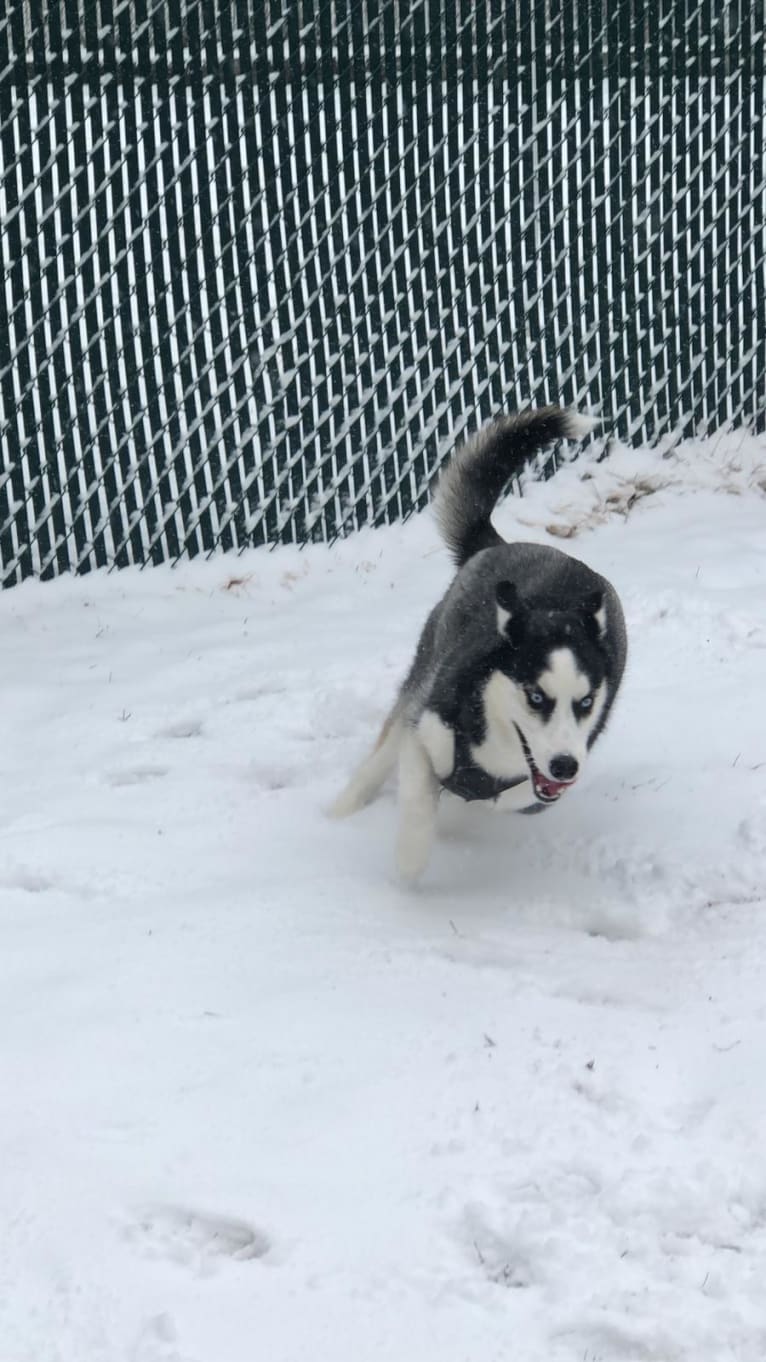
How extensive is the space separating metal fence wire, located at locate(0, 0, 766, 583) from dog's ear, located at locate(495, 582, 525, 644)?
2.95 metres

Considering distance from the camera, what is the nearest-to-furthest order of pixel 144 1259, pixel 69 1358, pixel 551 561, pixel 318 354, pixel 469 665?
1. pixel 69 1358
2. pixel 144 1259
3. pixel 469 665
4. pixel 551 561
5. pixel 318 354

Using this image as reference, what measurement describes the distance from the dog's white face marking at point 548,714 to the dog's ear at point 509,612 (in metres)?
0.13

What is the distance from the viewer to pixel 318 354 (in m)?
6.78

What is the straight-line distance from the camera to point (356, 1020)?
3350mm

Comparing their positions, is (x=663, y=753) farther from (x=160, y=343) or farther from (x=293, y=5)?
(x=293, y=5)

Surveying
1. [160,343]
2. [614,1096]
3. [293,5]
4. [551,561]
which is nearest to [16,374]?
[160,343]

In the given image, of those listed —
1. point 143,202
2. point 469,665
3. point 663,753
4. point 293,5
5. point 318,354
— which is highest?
point 293,5

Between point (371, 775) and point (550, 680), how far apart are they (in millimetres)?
1013

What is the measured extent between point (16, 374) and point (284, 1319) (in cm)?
472

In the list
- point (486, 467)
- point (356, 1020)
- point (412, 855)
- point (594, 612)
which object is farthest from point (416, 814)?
point (486, 467)

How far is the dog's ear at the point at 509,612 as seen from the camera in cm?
399

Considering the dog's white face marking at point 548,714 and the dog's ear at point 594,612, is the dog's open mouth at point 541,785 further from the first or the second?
the dog's ear at point 594,612

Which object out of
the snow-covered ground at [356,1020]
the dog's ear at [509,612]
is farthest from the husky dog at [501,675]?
the snow-covered ground at [356,1020]

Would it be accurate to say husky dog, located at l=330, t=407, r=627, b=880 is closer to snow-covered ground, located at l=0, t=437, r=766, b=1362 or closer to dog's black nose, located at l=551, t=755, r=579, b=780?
dog's black nose, located at l=551, t=755, r=579, b=780
